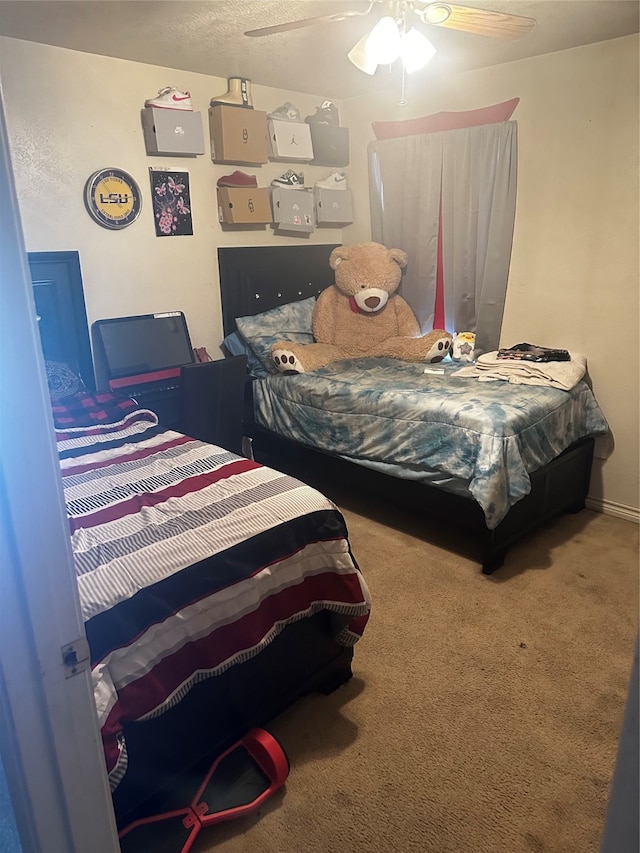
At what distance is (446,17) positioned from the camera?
1992 mm

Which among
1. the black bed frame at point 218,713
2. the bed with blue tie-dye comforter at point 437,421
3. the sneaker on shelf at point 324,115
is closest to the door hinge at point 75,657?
the black bed frame at point 218,713

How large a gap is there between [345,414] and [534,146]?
68.9 inches

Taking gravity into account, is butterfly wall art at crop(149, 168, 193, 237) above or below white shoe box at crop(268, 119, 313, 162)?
below

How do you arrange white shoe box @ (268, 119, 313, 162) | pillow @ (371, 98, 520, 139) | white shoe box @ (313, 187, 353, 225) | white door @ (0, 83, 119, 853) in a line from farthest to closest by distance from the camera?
1. white shoe box @ (313, 187, 353, 225)
2. white shoe box @ (268, 119, 313, 162)
3. pillow @ (371, 98, 520, 139)
4. white door @ (0, 83, 119, 853)

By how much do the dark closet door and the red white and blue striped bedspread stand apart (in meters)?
1.17

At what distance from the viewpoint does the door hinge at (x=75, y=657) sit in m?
0.83

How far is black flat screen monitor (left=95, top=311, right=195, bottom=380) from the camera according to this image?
3215 mm

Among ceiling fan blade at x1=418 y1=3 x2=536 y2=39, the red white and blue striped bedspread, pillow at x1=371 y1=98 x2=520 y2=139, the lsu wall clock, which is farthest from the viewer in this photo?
pillow at x1=371 y1=98 x2=520 y2=139

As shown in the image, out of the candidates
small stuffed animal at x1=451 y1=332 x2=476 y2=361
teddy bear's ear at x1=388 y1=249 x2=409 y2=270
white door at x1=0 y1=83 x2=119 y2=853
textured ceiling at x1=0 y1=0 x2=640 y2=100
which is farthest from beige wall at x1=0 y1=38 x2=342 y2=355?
white door at x1=0 y1=83 x2=119 y2=853

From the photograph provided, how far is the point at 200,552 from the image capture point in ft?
5.16

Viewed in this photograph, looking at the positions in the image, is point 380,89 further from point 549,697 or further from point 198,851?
point 198,851

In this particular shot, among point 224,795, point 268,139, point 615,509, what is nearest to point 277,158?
point 268,139

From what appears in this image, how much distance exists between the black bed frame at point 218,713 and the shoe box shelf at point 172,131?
2.62 meters

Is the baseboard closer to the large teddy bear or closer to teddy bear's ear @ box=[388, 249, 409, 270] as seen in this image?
the large teddy bear
